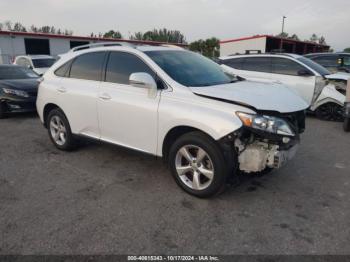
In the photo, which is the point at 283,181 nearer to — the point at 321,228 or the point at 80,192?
the point at 321,228

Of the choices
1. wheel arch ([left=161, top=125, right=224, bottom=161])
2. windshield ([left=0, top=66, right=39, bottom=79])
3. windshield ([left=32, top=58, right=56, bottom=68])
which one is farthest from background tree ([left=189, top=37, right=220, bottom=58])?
wheel arch ([left=161, top=125, right=224, bottom=161])

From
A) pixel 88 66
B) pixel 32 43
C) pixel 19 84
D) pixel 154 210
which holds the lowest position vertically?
pixel 154 210

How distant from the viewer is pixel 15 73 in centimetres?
921

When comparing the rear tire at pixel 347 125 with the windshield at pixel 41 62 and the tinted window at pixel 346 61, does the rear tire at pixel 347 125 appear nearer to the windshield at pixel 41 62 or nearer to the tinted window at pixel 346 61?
the tinted window at pixel 346 61

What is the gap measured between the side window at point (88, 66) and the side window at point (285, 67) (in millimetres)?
5483

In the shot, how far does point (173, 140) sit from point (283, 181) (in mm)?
1632

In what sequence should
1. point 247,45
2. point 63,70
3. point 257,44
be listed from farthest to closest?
point 247,45 → point 257,44 → point 63,70

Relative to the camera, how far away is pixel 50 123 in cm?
546

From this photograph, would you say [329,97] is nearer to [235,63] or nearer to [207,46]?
[235,63]

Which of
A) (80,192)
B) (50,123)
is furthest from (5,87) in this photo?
(80,192)

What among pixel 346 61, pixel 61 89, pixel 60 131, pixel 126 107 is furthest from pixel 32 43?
pixel 126 107

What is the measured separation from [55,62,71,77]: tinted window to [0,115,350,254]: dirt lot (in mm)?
1382

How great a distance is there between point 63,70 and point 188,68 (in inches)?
90.0

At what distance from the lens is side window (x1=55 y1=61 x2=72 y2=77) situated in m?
5.14
